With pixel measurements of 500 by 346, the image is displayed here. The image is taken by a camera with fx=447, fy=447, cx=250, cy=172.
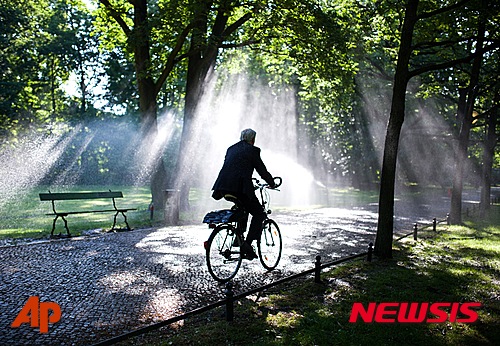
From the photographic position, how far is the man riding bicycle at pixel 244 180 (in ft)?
21.1

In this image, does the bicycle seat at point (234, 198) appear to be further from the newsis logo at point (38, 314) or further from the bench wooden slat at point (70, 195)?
the bench wooden slat at point (70, 195)

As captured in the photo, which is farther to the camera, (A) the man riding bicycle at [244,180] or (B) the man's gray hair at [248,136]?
(B) the man's gray hair at [248,136]

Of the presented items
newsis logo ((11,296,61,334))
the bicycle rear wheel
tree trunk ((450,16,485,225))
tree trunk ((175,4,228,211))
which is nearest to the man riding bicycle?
the bicycle rear wheel

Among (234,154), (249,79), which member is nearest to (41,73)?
(249,79)

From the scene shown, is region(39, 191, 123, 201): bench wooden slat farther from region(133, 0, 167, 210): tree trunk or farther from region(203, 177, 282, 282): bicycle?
region(203, 177, 282, 282): bicycle

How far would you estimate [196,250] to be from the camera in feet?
29.4

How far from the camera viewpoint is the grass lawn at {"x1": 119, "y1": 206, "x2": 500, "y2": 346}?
14.7ft

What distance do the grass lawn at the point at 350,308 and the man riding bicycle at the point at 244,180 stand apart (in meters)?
0.99

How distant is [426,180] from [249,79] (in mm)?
23745

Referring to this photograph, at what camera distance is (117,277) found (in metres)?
6.73

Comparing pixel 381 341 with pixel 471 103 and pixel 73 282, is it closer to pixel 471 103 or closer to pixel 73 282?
pixel 73 282

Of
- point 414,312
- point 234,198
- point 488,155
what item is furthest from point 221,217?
point 488,155

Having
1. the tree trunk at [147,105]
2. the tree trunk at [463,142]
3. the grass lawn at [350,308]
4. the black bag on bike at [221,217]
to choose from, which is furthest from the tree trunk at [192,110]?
the black bag on bike at [221,217]

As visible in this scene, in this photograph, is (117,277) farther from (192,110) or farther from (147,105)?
(192,110)
